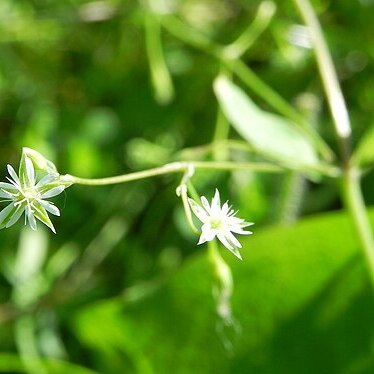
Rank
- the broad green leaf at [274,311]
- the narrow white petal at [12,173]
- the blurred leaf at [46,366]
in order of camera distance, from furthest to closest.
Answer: the blurred leaf at [46,366]
the broad green leaf at [274,311]
the narrow white petal at [12,173]

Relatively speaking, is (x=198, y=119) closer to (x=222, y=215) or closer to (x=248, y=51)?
(x=248, y=51)

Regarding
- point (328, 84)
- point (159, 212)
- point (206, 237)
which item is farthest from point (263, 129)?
point (206, 237)

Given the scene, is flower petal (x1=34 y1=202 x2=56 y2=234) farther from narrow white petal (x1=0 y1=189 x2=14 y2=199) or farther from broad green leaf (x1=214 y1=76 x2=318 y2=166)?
broad green leaf (x1=214 y1=76 x2=318 y2=166)

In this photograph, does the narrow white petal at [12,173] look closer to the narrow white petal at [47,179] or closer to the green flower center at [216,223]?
the narrow white petal at [47,179]

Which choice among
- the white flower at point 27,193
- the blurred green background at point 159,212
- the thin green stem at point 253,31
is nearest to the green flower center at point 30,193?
the white flower at point 27,193

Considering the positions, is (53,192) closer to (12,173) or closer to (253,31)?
(12,173)
